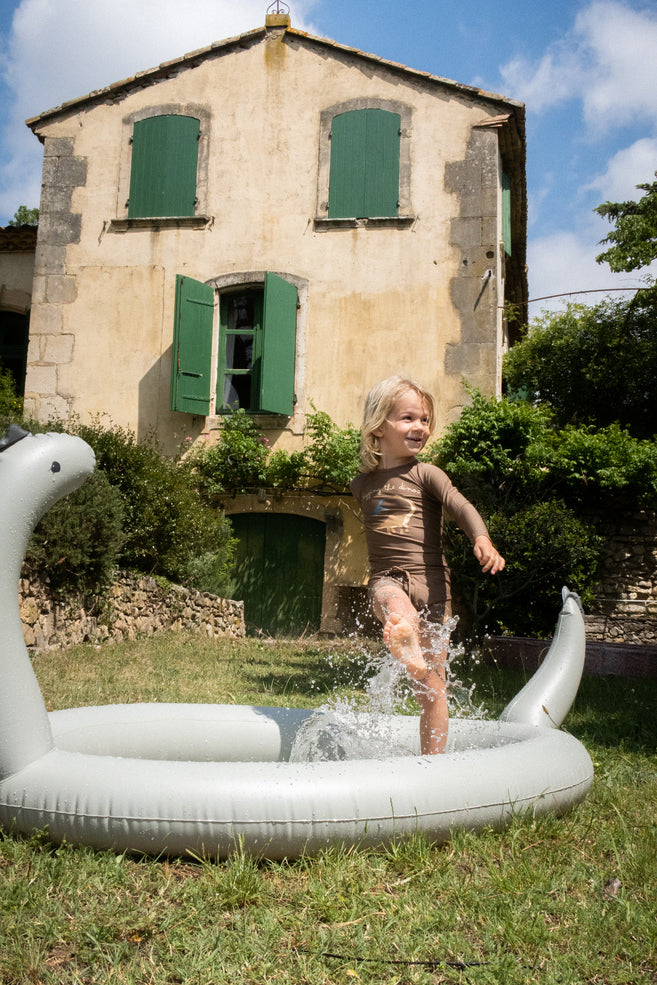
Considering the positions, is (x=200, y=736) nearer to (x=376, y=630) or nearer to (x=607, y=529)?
(x=376, y=630)

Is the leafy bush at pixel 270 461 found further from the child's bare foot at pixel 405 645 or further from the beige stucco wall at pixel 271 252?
the child's bare foot at pixel 405 645

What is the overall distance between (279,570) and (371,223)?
529cm

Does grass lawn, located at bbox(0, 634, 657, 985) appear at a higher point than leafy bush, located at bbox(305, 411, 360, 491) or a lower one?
lower

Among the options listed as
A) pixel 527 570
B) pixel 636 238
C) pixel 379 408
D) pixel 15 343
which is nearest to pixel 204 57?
pixel 15 343

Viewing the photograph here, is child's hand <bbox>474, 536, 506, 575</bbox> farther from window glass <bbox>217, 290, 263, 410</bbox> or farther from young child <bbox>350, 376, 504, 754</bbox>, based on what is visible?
window glass <bbox>217, 290, 263, 410</bbox>

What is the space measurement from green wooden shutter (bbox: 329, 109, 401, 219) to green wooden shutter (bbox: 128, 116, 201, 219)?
2205mm

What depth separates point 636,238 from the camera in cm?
1283

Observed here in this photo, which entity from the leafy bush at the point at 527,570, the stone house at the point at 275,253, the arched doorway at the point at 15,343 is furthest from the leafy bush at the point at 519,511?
the arched doorway at the point at 15,343

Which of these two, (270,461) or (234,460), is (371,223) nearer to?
(270,461)

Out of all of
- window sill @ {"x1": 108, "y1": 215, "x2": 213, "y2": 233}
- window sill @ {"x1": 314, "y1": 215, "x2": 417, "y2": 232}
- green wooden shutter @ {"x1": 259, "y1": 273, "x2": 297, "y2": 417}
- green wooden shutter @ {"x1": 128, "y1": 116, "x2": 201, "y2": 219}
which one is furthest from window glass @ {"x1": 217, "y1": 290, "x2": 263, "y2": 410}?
green wooden shutter @ {"x1": 128, "y1": 116, "x2": 201, "y2": 219}

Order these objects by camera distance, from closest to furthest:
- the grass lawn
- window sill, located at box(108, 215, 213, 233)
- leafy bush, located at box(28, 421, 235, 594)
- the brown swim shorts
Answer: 1. the grass lawn
2. the brown swim shorts
3. leafy bush, located at box(28, 421, 235, 594)
4. window sill, located at box(108, 215, 213, 233)

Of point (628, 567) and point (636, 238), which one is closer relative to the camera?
point (628, 567)

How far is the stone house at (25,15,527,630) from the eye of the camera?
11602 mm

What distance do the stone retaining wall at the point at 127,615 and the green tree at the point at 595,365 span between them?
648 cm
